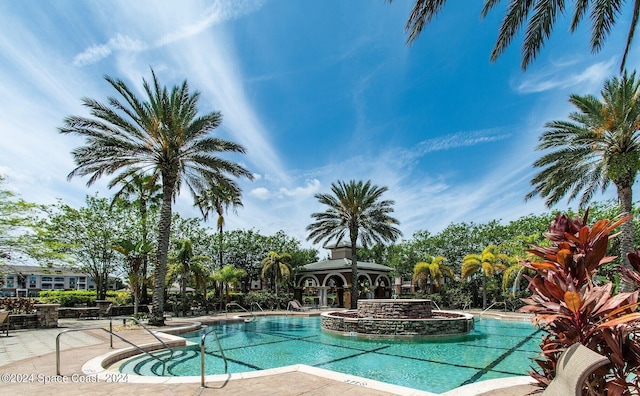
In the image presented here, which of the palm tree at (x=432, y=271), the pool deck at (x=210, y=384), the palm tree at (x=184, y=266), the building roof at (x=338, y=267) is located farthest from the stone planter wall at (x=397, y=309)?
the building roof at (x=338, y=267)

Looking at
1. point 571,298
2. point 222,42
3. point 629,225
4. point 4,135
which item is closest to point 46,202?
point 4,135

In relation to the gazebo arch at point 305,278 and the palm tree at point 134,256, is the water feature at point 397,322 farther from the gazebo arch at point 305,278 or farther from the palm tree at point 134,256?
the gazebo arch at point 305,278

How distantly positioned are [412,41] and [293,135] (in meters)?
13.4

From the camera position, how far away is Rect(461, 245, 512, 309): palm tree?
85.9 feet

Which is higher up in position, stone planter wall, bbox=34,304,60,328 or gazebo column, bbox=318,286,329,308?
stone planter wall, bbox=34,304,60,328

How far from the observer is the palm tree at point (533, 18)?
7.18 meters

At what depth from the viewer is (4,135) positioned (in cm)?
1227

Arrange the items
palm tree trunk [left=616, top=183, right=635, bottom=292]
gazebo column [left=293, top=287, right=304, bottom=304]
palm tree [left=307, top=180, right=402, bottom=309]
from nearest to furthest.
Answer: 1. palm tree trunk [left=616, top=183, right=635, bottom=292]
2. palm tree [left=307, top=180, right=402, bottom=309]
3. gazebo column [left=293, top=287, right=304, bottom=304]

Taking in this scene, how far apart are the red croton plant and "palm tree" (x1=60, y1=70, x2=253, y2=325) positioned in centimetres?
1477

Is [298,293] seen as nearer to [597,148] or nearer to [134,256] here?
[134,256]

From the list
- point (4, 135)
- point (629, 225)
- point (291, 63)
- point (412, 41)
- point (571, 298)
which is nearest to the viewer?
point (571, 298)

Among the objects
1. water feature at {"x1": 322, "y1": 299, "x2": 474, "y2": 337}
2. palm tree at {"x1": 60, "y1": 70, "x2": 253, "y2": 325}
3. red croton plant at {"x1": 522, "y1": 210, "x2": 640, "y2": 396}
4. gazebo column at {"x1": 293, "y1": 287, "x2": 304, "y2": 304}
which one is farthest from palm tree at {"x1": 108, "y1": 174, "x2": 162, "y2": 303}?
red croton plant at {"x1": 522, "y1": 210, "x2": 640, "y2": 396}

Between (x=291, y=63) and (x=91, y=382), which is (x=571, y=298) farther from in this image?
(x=291, y=63)

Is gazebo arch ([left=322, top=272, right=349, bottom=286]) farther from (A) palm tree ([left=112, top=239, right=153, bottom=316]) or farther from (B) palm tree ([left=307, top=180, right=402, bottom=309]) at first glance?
(A) palm tree ([left=112, top=239, right=153, bottom=316])
